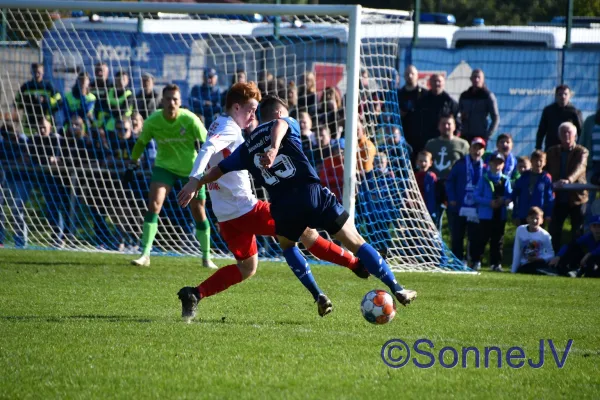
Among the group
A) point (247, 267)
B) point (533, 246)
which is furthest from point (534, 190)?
point (247, 267)

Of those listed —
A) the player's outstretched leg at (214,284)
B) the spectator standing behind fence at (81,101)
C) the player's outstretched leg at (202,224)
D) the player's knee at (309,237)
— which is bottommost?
the player's outstretched leg at (202,224)

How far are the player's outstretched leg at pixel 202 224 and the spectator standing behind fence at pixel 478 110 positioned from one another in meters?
5.16

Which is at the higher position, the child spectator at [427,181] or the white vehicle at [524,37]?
the white vehicle at [524,37]

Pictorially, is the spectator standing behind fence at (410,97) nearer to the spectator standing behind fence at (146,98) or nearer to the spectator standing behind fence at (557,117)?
the spectator standing behind fence at (557,117)

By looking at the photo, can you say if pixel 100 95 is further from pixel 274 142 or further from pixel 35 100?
pixel 274 142

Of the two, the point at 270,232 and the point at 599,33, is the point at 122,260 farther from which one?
the point at 599,33

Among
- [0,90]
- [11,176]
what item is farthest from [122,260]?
[0,90]

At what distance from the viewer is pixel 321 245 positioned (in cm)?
804

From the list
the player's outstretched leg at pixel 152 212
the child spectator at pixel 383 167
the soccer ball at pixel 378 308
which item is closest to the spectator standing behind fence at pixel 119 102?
the player's outstretched leg at pixel 152 212

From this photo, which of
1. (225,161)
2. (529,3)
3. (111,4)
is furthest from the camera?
(529,3)

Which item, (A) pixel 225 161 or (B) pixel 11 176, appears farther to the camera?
(B) pixel 11 176

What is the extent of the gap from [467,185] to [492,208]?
0.46 metres

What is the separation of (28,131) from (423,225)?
5910mm

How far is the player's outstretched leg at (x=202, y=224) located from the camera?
448 inches
